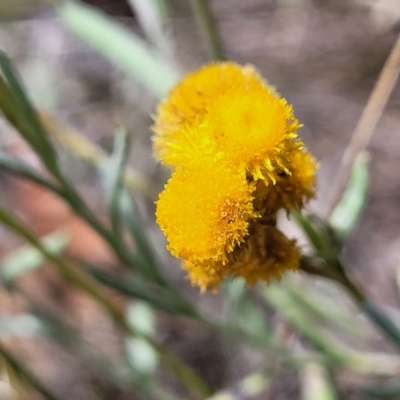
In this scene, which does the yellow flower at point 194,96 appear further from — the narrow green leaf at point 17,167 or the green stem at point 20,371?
the green stem at point 20,371

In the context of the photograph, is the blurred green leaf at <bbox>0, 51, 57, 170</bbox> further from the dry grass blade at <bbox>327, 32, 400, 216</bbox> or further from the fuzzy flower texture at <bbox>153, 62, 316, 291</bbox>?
the dry grass blade at <bbox>327, 32, 400, 216</bbox>

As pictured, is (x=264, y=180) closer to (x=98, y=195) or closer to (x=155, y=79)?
(x=155, y=79)

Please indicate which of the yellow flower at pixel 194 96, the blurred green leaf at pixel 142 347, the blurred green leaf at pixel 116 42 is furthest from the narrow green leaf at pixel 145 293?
the blurred green leaf at pixel 116 42

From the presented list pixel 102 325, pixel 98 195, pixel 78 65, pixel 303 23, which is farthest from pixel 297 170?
pixel 78 65

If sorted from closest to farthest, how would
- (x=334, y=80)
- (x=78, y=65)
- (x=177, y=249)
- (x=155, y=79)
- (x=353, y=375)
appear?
(x=177, y=249) → (x=155, y=79) → (x=353, y=375) → (x=334, y=80) → (x=78, y=65)

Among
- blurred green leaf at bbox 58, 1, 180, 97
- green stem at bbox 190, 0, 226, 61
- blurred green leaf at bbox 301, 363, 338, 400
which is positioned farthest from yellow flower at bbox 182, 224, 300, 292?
blurred green leaf at bbox 58, 1, 180, 97

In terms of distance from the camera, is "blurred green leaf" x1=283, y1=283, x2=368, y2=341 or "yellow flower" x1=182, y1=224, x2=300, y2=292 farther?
"blurred green leaf" x1=283, y1=283, x2=368, y2=341

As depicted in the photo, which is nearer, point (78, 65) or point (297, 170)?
point (297, 170)
